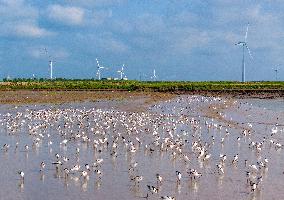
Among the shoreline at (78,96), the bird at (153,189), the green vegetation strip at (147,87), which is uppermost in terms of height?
the green vegetation strip at (147,87)

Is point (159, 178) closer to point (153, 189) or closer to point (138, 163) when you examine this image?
point (153, 189)

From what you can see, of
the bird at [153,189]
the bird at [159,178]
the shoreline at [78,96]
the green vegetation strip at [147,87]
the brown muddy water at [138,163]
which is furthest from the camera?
the green vegetation strip at [147,87]

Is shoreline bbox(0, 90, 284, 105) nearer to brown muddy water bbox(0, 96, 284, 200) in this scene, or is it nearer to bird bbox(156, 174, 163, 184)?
brown muddy water bbox(0, 96, 284, 200)

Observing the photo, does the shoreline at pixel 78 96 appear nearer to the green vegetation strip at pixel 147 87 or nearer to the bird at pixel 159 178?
the green vegetation strip at pixel 147 87

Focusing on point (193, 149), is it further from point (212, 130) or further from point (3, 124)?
point (3, 124)

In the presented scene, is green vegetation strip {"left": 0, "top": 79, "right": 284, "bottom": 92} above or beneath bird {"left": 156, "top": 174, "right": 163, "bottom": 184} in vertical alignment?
above

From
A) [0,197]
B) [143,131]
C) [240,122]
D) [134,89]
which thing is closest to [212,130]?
[143,131]

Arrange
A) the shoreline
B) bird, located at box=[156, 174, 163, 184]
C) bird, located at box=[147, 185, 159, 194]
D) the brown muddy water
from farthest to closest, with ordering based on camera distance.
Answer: the shoreline → bird, located at box=[156, 174, 163, 184] → the brown muddy water → bird, located at box=[147, 185, 159, 194]

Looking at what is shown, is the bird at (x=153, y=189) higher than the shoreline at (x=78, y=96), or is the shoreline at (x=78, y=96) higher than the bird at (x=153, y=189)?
the shoreline at (x=78, y=96)

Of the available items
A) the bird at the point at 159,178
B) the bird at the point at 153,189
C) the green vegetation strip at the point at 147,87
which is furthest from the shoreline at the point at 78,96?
the bird at the point at 153,189

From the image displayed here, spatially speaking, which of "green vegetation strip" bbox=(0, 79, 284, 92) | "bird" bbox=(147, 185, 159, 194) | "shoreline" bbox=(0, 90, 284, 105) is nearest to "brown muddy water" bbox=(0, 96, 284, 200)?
"bird" bbox=(147, 185, 159, 194)

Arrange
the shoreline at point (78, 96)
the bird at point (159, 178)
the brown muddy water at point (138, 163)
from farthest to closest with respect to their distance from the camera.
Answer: the shoreline at point (78, 96) → the bird at point (159, 178) → the brown muddy water at point (138, 163)

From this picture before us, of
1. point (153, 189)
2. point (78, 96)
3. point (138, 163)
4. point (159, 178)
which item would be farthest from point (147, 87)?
point (153, 189)

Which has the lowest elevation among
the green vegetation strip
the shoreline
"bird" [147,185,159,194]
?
"bird" [147,185,159,194]
